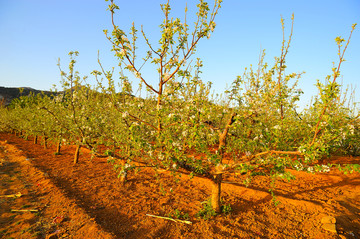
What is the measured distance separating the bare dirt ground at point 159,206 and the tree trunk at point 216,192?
32cm

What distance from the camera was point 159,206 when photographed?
6.70 metres

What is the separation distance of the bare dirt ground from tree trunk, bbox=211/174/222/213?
0.32m

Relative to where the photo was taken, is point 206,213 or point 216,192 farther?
point 206,213

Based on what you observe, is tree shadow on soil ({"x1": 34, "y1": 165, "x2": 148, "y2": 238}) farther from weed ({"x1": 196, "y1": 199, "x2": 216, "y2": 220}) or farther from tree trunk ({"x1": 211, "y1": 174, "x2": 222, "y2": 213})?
tree trunk ({"x1": 211, "y1": 174, "x2": 222, "y2": 213})

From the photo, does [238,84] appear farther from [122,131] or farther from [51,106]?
[51,106]

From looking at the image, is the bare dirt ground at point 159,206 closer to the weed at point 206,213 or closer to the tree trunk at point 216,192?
the weed at point 206,213

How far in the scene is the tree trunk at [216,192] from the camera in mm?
5848

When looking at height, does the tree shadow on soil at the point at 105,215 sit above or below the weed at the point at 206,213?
below

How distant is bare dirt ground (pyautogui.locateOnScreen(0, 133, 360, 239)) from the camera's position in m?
5.34

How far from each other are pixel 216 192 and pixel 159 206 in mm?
2357

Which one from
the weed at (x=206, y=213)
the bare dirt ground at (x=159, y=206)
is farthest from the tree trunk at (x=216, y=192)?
the bare dirt ground at (x=159, y=206)

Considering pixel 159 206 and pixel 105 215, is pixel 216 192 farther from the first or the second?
pixel 105 215

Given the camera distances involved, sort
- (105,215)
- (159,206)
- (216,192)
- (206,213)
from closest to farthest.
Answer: (216,192), (206,213), (105,215), (159,206)

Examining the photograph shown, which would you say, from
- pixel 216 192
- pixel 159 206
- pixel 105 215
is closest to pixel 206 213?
pixel 216 192
